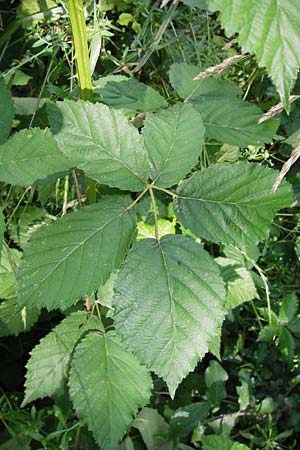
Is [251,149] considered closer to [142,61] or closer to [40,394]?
[142,61]

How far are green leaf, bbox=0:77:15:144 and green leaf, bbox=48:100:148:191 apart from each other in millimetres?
88

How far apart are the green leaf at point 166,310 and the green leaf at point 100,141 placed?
139mm

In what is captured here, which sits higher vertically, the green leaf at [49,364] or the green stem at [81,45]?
the green stem at [81,45]

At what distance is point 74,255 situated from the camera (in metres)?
0.86

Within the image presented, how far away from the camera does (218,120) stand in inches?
41.3

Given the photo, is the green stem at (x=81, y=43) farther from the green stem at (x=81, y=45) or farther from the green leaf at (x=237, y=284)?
the green leaf at (x=237, y=284)

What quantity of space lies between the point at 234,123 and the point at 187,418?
2.31ft

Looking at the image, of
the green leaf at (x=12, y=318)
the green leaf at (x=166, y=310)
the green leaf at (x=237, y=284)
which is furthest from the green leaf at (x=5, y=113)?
the green leaf at (x=237, y=284)

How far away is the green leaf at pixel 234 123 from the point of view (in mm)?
1021

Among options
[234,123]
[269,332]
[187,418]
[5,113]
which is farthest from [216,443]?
[5,113]

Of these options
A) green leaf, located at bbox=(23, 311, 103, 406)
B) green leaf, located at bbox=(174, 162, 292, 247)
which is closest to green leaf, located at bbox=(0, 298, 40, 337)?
green leaf, located at bbox=(23, 311, 103, 406)

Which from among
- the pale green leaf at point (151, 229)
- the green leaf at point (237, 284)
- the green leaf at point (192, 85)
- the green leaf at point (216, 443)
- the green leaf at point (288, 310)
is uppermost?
the green leaf at point (192, 85)

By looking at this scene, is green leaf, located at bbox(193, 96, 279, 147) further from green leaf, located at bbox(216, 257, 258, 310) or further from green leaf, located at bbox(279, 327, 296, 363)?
green leaf, located at bbox(279, 327, 296, 363)

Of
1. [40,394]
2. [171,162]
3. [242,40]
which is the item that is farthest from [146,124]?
[40,394]
